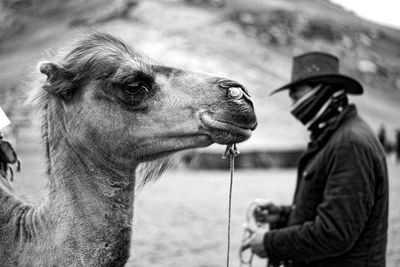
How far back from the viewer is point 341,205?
10.1 ft

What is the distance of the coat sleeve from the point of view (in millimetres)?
3070

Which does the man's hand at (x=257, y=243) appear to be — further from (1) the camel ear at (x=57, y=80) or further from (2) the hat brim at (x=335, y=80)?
(1) the camel ear at (x=57, y=80)

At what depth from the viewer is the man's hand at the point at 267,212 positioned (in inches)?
156

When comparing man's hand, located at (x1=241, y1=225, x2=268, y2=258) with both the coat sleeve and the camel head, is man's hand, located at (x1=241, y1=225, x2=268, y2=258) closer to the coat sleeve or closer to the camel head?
the coat sleeve

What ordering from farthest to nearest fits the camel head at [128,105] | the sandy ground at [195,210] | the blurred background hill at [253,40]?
the blurred background hill at [253,40]
the sandy ground at [195,210]
the camel head at [128,105]

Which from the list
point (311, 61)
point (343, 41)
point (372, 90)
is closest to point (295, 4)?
point (343, 41)

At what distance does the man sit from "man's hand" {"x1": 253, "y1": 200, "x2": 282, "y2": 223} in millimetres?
268

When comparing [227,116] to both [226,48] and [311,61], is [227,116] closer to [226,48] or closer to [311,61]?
[311,61]

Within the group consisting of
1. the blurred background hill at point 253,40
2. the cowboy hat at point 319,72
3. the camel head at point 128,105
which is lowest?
the blurred background hill at point 253,40

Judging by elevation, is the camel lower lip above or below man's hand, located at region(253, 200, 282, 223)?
above

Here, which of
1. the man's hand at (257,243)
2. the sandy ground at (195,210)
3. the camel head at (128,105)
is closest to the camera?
the camel head at (128,105)

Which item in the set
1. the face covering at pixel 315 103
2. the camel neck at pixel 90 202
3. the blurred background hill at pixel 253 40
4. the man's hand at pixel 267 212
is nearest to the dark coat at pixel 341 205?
the face covering at pixel 315 103

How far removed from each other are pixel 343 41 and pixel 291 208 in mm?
73508

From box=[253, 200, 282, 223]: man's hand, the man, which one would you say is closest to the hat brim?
the man
